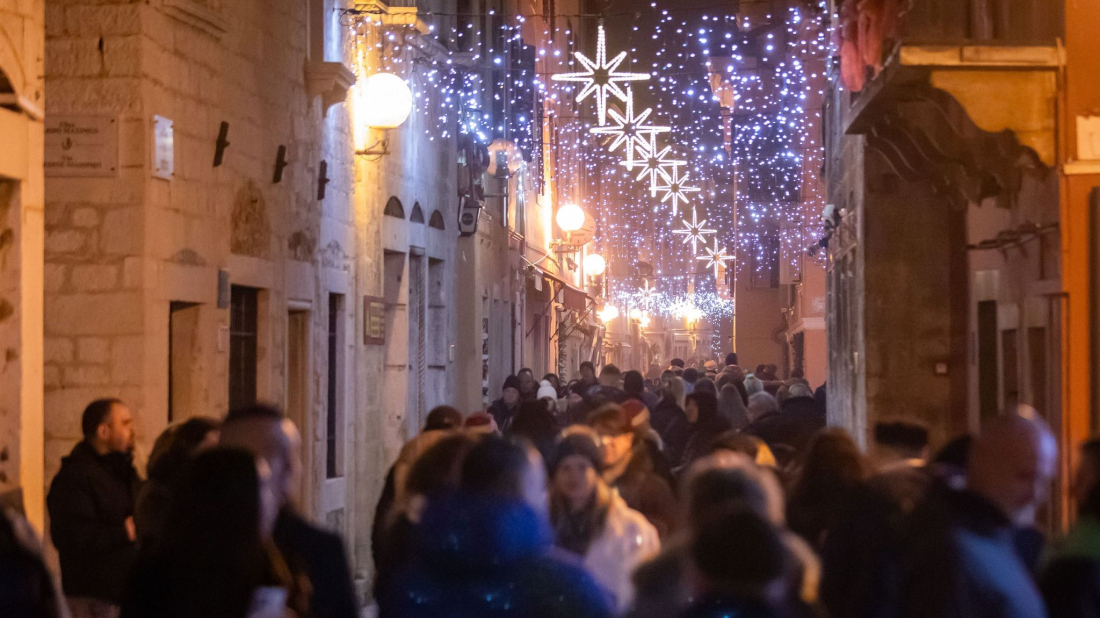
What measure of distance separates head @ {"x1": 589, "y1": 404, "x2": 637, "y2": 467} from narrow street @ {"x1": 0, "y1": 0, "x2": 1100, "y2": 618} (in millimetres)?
27

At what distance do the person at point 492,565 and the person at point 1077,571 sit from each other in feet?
4.35

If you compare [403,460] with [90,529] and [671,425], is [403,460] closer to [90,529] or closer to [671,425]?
[90,529]

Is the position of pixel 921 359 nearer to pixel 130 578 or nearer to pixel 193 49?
pixel 193 49

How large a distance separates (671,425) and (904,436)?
5693mm

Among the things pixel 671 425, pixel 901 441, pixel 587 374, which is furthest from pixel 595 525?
pixel 587 374

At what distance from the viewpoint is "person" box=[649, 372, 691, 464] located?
40.0ft

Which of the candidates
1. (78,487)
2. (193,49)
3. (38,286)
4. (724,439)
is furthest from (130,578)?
(193,49)

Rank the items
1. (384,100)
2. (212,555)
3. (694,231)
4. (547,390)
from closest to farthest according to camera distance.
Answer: (212,555) < (384,100) < (547,390) < (694,231)

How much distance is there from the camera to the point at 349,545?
14742 mm

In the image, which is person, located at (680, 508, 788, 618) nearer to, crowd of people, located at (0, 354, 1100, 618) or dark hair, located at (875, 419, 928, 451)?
crowd of people, located at (0, 354, 1100, 618)

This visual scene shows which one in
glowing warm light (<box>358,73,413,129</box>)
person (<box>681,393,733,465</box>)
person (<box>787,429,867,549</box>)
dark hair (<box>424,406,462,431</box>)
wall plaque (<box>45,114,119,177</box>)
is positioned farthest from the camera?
glowing warm light (<box>358,73,413,129</box>)

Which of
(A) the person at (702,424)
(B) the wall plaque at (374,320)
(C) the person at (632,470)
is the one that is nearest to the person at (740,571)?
(C) the person at (632,470)

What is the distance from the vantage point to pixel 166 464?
234 inches

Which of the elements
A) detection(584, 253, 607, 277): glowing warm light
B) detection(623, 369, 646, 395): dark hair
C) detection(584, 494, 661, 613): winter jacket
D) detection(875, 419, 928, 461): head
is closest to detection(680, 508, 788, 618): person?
detection(584, 494, 661, 613): winter jacket
